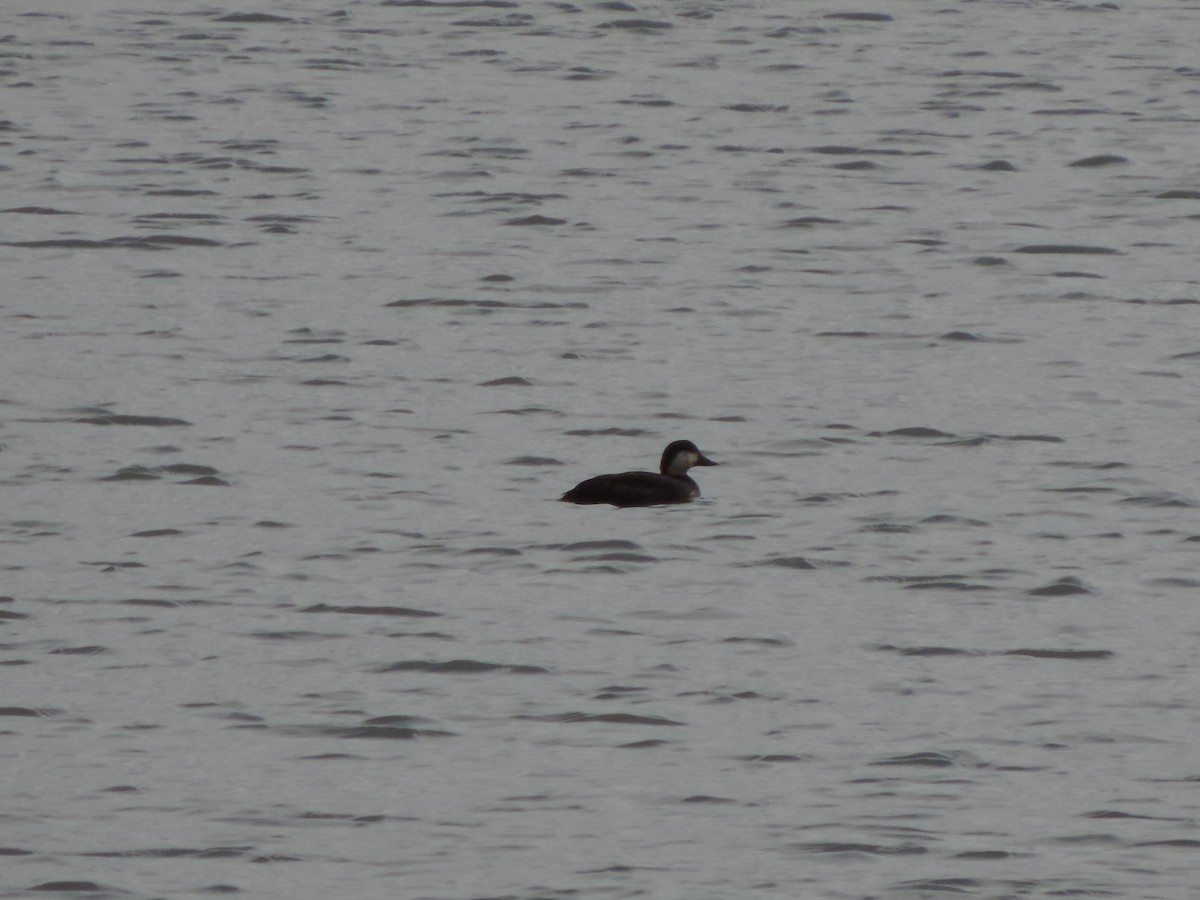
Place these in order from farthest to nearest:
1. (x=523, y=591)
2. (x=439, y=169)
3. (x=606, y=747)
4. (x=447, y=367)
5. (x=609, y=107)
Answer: (x=609, y=107), (x=439, y=169), (x=447, y=367), (x=523, y=591), (x=606, y=747)

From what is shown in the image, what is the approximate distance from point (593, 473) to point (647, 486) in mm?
936

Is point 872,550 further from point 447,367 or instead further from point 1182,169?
point 1182,169

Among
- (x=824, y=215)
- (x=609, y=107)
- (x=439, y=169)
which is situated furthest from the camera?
(x=609, y=107)

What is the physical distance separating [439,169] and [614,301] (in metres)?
5.53

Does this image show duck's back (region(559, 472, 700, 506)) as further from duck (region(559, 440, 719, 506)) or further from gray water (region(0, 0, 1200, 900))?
gray water (region(0, 0, 1200, 900))

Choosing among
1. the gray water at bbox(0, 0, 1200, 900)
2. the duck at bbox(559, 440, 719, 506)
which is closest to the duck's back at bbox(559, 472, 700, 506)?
the duck at bbox(559, 440, 719, 506)

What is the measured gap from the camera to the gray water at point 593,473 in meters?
10.9

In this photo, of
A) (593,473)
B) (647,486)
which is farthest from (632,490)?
(593,473)

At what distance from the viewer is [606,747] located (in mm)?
11688

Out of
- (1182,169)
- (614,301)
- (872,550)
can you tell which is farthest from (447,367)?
(1182,169)

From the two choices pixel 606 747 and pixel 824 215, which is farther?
pixel 824 215

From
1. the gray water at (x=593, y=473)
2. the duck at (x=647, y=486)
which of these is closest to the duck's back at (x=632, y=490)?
the duck at (x=647, y=486)

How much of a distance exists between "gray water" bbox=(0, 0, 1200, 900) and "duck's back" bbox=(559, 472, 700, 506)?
0.12 meters

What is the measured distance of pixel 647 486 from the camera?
15.6 metres
